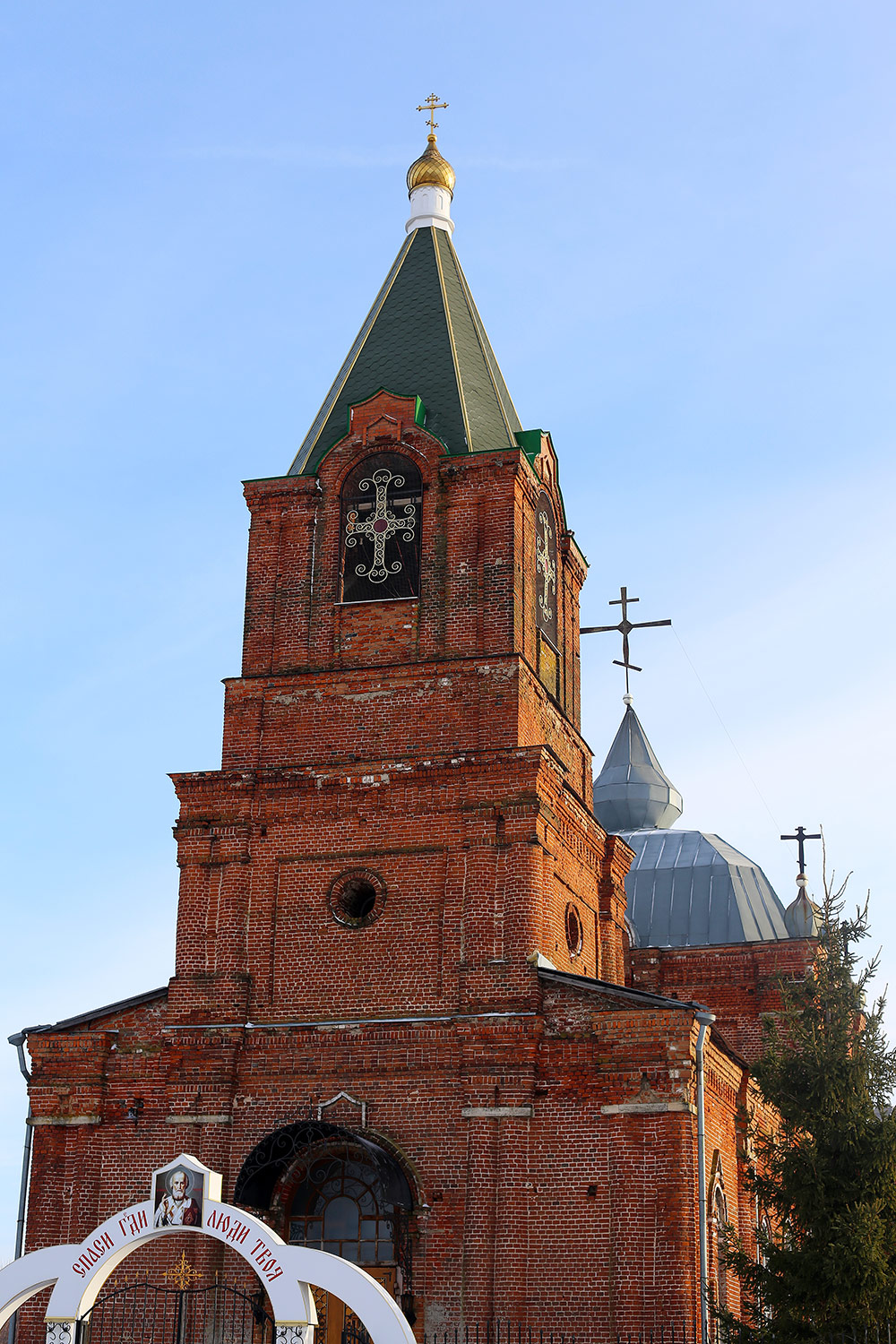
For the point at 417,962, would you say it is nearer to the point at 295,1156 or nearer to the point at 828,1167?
the point at 295,1156

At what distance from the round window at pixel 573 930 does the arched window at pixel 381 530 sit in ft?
13.9

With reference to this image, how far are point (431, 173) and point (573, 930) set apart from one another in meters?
11.0

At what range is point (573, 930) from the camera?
20.3 m

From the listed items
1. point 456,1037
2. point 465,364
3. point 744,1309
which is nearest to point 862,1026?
point 744,1309

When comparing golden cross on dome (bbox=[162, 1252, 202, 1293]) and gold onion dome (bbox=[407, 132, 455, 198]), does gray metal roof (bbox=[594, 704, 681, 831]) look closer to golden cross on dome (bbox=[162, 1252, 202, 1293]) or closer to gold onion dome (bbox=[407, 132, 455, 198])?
gold onion dome (bbox=[407, 132, 455, 198])

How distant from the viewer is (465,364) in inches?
859

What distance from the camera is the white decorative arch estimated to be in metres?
12.8

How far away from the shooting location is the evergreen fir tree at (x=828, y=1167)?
1524 centimetres

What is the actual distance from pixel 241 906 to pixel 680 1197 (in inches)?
230

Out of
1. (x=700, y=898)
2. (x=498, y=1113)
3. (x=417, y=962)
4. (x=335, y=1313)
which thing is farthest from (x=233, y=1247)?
(x=700, y=898)

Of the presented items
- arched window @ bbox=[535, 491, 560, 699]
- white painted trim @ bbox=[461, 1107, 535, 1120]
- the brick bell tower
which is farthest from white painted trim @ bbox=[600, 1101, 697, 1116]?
arched window @ bbox=[535, 491, 560, 699]

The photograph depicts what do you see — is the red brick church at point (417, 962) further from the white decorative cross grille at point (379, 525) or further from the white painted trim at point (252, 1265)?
the white painted trim at point (252, 1265)

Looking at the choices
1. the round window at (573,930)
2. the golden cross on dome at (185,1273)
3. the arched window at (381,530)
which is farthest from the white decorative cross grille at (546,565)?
the golden cross on dome at (185,1273)

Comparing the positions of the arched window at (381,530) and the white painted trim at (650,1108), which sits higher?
the arched window at (381,530)
